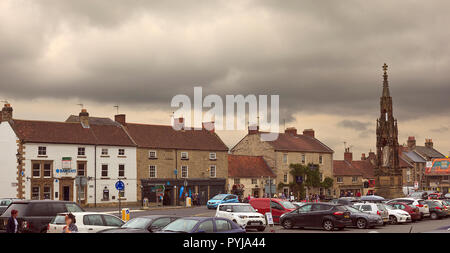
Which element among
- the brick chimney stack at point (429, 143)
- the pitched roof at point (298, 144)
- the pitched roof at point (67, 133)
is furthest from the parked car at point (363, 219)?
the brick chimney stack at point (429, 143)

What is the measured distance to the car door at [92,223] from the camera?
2217cm

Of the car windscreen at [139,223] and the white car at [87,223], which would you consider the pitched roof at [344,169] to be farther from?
the car windscreen at [139,223]

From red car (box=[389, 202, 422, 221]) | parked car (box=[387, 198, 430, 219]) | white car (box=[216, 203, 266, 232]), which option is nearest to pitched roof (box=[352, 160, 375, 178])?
parked car (box=[387, 198, 430, 219])

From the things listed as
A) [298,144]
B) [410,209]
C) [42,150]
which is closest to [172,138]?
[42,150]

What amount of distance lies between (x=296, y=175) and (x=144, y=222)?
63.4 m

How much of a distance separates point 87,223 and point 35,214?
3.98m

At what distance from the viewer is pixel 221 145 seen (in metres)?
75.8

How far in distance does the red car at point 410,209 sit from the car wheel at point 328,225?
31.1 feet

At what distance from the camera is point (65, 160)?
5953cm

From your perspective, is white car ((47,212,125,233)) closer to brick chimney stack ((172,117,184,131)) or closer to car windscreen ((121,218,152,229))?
car windscreen ((121,218,152,229))

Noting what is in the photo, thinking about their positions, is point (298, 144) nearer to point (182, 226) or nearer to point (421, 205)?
point (421, 205)

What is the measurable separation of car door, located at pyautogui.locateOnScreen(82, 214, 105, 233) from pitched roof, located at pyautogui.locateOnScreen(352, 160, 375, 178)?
3196 inches

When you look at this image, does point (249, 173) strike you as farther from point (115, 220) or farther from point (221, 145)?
point (115, 220)
